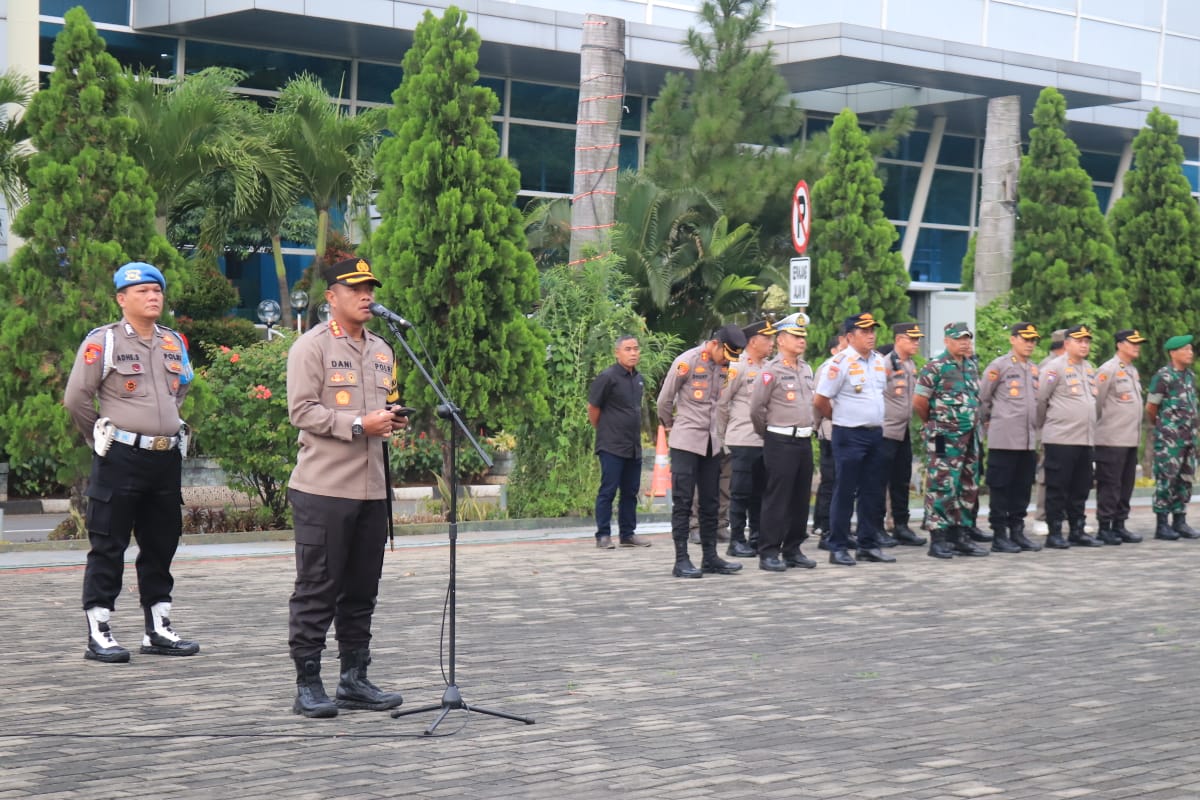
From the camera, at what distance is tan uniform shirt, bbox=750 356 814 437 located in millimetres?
13031

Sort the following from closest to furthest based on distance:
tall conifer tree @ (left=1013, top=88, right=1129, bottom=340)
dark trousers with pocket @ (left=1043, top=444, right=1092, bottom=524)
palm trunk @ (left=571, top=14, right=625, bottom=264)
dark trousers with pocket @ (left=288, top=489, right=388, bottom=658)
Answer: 1. dark trousers with pocket @ (left=288, top=489, right=388, bottom=658)
2. dark trousers with pocket @ (left=1043, top=444, right=1092, bottom=524)
3. palm trunk @ (left=571, top=14, right=625, bottom=264)
4. tall conifer tree @ (left=1013, top=88, right=1129, bottom=340)

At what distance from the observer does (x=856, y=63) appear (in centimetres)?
2867

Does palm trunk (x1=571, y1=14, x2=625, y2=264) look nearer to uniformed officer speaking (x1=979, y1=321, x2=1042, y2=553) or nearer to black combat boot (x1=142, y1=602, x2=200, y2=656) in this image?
uniformed officer speaking (x1=979, y1=321, x2=1042, y2=553)

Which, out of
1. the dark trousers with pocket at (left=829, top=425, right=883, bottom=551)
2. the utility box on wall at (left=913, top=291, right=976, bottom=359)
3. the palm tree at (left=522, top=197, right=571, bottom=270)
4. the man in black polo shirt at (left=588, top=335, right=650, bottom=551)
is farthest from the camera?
the palm tree at (left=522, top=197, right=571, bottom=270)

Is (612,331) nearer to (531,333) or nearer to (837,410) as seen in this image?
(531,333)

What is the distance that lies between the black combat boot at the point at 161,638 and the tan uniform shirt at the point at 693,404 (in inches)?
204

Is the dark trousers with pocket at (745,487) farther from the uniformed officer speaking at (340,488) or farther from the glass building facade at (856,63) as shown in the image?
the glass building facade at (856,63)

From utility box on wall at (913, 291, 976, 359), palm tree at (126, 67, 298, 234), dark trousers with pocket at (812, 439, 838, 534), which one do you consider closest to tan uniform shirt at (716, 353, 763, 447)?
dark trousers with pocket at (812, 439, 838, 534)

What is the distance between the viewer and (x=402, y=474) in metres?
20.1

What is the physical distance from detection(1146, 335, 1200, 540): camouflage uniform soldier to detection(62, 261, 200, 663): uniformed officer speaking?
1106cm

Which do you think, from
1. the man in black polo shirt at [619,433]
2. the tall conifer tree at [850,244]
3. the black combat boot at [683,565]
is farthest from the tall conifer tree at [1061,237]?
the black combat boot at [683,565]

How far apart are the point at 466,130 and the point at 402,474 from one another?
4.88 metres

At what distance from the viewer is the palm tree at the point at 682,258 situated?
23.9 meters

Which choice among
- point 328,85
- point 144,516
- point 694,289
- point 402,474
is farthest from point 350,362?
point 328,85
